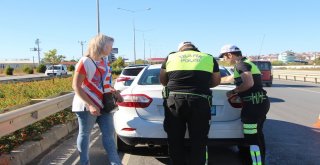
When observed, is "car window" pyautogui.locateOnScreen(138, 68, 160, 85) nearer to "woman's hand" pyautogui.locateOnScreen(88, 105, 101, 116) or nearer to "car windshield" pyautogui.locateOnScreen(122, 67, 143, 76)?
"woman's hand" pyautogui.locateOnScreen(88, 105, 101, 116)

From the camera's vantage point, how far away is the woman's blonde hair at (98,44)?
180 inches

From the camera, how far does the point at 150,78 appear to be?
641cm

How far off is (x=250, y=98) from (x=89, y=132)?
193cm

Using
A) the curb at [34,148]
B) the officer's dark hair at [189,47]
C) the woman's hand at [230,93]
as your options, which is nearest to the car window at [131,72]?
the curb at [34,148]

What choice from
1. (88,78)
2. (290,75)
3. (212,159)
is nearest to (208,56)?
(88,78)

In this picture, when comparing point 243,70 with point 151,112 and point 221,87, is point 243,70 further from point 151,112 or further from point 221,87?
point 151,112

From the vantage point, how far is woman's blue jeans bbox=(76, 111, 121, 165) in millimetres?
4715

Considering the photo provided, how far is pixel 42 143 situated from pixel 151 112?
2.27m

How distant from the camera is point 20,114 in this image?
5734mm

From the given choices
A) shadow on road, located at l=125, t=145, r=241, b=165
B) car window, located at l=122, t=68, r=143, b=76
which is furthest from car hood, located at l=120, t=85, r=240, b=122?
car window, located at l=122, t=68, r=143, b=76

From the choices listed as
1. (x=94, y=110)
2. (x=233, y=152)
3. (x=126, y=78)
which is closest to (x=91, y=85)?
(x=94, y=110)

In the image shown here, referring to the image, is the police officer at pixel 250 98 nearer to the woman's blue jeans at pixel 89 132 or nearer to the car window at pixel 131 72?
the woman's blue jeans at pixel 89 132

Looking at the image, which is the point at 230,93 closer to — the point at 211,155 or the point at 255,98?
the point at 255,98

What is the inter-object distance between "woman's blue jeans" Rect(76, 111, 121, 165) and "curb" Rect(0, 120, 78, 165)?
1044mm
